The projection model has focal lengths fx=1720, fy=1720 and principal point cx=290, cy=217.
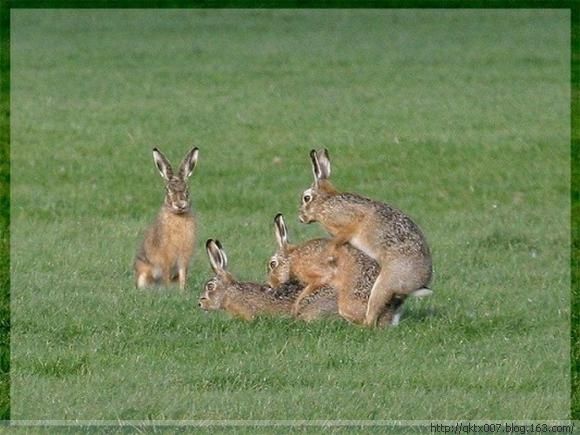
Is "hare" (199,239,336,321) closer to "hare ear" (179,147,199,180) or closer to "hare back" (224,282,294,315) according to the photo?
"hare back" (224,282,294,315)

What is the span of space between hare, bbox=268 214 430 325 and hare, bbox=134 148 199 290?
1.41 meters

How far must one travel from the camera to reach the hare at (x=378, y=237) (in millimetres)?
9812

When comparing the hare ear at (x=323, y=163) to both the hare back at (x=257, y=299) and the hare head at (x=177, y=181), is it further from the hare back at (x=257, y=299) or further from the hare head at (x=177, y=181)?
the hare head at (x=177, y=181)

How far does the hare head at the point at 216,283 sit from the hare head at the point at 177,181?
101 cm

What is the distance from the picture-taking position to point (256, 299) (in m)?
10.3

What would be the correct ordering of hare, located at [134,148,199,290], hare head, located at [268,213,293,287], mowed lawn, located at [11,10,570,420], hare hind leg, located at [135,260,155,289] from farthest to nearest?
hare, located at [134,148,199,290], hare hind leg, located at [135,260,155,289], hare head, located at [268,213,293,287], mowed lawn, located at [11,10,570,420]

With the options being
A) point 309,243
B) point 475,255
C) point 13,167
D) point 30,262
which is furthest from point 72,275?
point 13,167

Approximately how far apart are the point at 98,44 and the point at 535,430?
69.5 feet

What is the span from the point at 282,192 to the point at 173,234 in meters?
4.66

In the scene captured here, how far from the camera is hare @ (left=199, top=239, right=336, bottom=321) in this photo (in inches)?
397

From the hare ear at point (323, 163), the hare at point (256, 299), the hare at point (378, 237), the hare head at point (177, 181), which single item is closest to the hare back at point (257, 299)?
the hare at point (256, 299)

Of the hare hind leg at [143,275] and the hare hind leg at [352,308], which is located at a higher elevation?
the hare hind leg at [143,275]

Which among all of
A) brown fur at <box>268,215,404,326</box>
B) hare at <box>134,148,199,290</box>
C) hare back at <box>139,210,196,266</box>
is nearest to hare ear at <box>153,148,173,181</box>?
hare at <box>134,148,199,290</box>

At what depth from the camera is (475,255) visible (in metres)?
13.0
